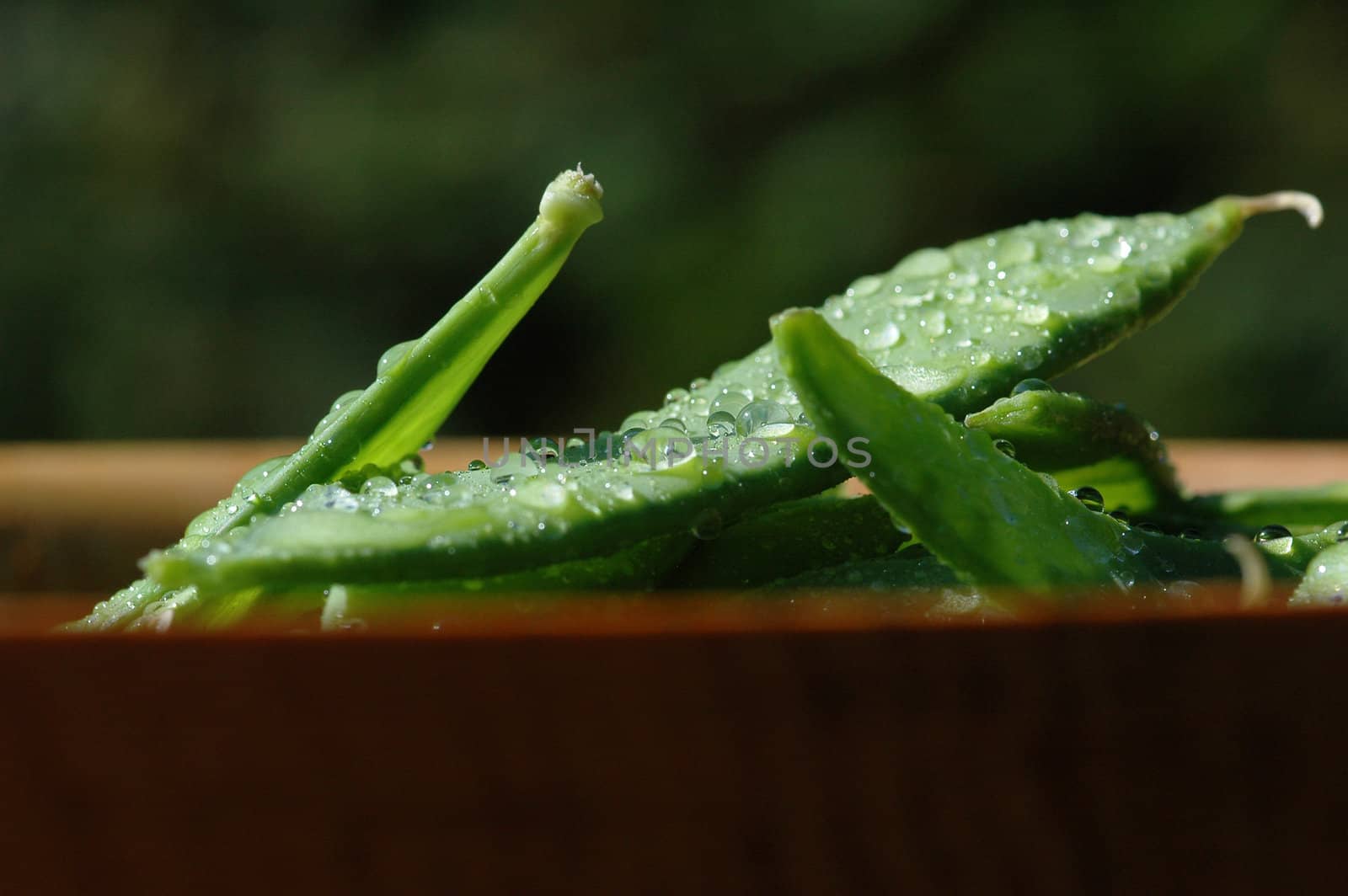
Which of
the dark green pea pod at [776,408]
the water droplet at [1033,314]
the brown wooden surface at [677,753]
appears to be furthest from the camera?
the water droplet at [1033,314]

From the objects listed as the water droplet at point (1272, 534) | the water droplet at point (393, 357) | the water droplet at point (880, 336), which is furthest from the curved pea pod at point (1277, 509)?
the water droplet at point (393, 357)

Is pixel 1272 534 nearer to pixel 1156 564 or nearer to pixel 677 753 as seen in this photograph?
pixel 1156 564

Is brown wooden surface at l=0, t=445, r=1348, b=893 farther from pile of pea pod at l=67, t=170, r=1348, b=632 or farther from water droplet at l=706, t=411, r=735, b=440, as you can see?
water droplet at l=706, t=411, r=735, b=440

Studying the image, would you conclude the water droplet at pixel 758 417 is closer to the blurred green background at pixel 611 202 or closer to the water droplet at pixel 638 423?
the water droplet at pixel 638 423

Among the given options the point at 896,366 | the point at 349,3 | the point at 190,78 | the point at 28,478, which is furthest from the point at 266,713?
the point at 190,78

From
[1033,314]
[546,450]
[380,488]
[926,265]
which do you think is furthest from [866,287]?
[380,488]
